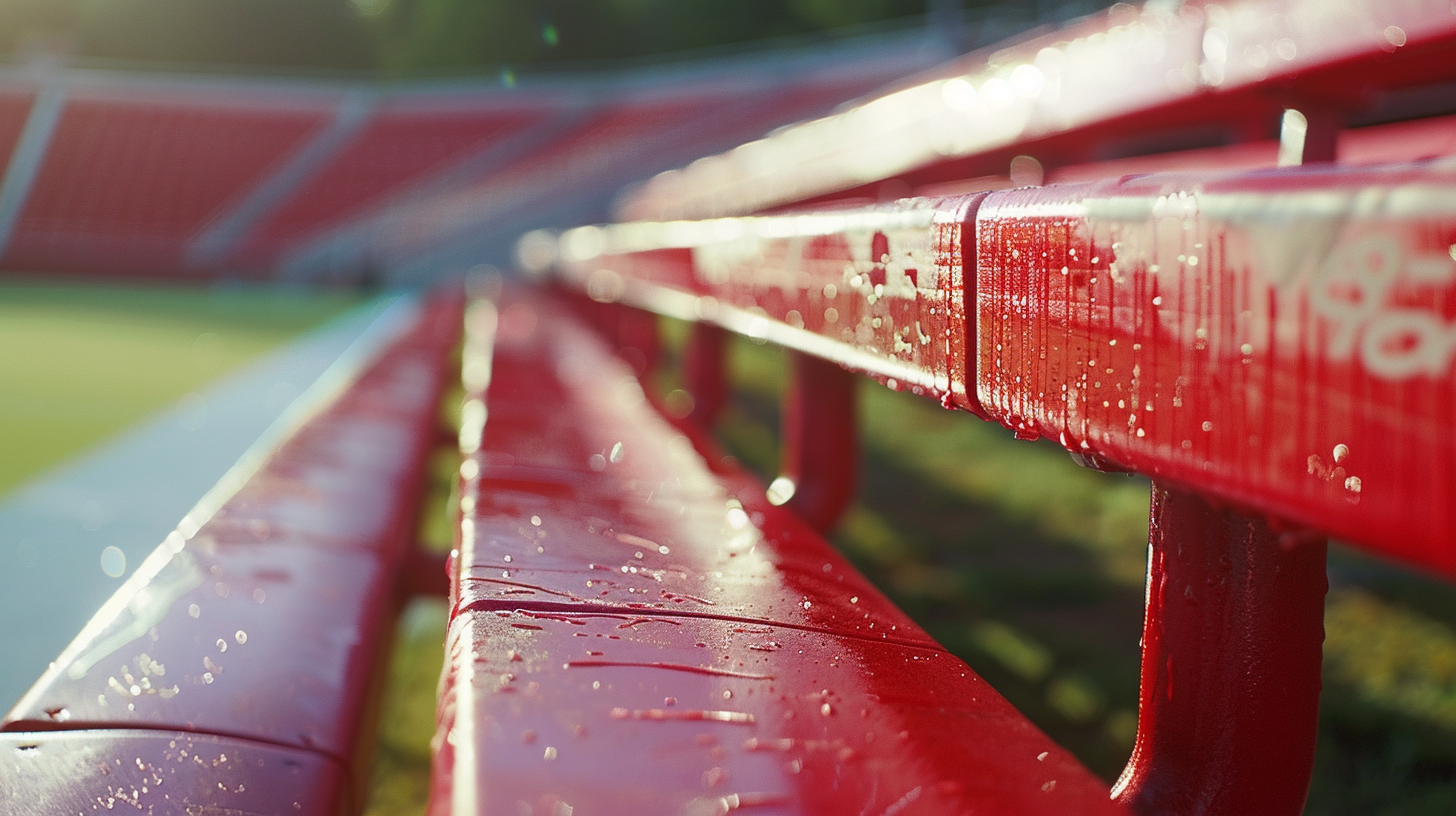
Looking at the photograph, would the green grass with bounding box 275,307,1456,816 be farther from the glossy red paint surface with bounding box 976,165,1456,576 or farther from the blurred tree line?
the blurred tree line

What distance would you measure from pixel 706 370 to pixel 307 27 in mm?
20782

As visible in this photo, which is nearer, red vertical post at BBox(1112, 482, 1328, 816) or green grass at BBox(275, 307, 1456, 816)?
red vertical post at BBox(1112, 482, 1328, 816)

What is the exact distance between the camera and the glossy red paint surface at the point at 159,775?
548 mm

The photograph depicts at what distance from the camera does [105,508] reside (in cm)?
211

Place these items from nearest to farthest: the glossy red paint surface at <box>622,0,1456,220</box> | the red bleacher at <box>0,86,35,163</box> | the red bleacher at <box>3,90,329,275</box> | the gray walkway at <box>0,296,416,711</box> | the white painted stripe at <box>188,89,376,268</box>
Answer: the glossy red paint surface at <box>622,0,1456,220</box> < the gray walkway at <box>0,296,416,711</box> < the red bleacher at <box>3,90,329,275</box> < the white painted stripe at <box>188,89,376,268</box> < the red bleacher at <box>0,86,35,163</box>

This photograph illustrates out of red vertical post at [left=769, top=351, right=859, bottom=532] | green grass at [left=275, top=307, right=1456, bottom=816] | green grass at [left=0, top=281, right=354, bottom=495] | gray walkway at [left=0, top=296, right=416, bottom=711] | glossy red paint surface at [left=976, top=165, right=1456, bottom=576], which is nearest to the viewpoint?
glossy red paint surface at [left=976, top=165, right=1456, bottom=576]

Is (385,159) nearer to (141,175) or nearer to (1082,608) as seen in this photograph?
(141,175)

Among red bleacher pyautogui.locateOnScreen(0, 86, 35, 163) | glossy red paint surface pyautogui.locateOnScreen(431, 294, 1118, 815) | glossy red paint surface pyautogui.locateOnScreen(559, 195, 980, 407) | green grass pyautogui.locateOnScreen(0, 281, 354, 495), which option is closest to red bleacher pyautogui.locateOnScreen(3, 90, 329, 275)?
red bleacher pyautogui.locateOnScreen(0, 86, 35, 163)

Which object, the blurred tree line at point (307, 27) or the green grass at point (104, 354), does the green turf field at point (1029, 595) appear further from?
the blurred tree line at point (307, 27)

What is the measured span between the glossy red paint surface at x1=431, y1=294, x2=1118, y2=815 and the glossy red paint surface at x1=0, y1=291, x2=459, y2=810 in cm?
12

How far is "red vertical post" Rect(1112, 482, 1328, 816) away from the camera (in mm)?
498

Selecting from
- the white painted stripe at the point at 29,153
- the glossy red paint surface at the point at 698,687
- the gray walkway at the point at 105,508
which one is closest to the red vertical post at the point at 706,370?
the gray walkway at the point at 105,508

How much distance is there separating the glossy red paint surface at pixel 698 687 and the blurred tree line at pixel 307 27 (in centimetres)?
1182

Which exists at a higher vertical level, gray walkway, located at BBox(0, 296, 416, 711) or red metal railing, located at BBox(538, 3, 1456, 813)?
red metal railing, located at BBox(538, 3, 1456, 813)
